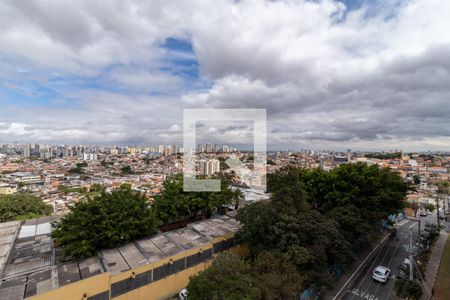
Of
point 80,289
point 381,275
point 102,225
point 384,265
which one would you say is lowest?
point 384,265

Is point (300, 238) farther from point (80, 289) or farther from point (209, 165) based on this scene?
point (209, 165)

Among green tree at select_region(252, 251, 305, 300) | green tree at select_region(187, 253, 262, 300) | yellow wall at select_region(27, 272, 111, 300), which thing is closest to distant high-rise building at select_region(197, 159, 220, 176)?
green tree at select_region(252, 251, 305, 300)

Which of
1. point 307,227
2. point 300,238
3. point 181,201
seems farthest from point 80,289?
point 307,227

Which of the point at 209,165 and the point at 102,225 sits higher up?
the point at 209,165

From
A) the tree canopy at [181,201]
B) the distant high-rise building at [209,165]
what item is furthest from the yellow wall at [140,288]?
the distant high-rise building at [209,165]

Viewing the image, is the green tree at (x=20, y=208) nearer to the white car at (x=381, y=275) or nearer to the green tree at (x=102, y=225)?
the green tree at (x=102, y=225)

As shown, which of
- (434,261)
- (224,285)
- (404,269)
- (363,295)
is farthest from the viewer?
(434,261)

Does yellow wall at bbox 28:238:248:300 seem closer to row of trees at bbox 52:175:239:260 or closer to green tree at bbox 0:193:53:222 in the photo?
row of trees at bbox 52:175:239:260
